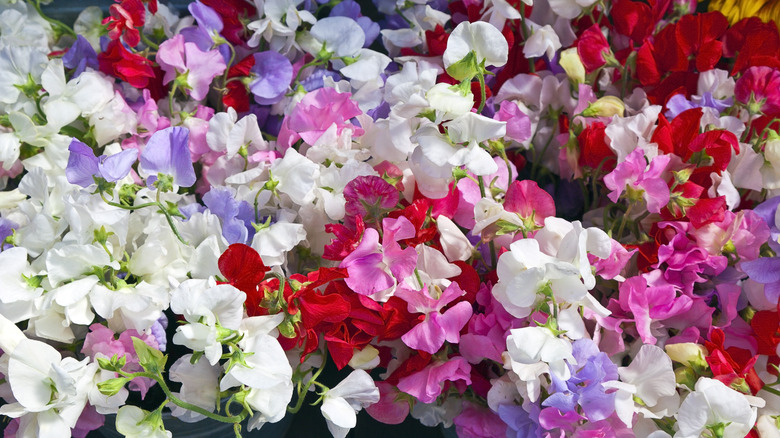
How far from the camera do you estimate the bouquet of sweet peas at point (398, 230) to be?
0.52 meters

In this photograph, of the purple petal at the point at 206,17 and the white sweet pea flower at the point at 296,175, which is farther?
the purple petal at the point at 206,17

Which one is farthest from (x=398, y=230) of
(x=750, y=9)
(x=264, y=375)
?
(x=750, y=9)

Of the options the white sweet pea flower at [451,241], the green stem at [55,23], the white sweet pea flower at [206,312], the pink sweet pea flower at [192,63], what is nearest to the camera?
the white sweet pea flower at [206,312]

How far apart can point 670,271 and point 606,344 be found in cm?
8

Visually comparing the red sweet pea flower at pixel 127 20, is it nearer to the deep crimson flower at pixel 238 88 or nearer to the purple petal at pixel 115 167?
the deep crimson flower at pixel 238 88

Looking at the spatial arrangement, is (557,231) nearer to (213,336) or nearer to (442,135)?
(442,135)

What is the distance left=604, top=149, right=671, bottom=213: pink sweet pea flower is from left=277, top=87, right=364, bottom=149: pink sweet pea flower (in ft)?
0.73

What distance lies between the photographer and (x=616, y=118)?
2.16ft

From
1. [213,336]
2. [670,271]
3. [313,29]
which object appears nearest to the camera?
[213,336]

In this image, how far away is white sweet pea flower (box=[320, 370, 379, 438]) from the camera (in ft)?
1.76

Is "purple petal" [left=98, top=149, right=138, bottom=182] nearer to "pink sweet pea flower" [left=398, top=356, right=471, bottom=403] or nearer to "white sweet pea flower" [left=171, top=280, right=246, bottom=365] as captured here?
"white sweet pea flower" [left=171, top=280, right=246, bottom=365]

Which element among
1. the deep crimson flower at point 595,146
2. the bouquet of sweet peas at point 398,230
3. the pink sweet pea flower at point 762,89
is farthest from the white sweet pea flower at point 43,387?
the pink sweet pea flower at point 762,89

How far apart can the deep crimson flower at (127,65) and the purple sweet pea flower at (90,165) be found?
0.17m

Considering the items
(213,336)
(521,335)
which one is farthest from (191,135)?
(521,335)
